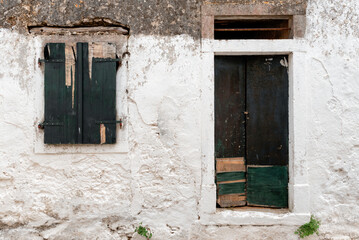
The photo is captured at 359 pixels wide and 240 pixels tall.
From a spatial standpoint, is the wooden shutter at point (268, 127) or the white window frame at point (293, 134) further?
the wooden shutter at point (268, 127)

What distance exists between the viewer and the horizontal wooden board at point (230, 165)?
385 cm

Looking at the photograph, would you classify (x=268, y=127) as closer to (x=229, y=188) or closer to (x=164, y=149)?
(x=229, y=188)

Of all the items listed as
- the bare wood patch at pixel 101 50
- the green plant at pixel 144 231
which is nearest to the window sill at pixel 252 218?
the green plant at pixel 144 231

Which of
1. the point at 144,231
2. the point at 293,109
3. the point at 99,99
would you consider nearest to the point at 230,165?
the point at 293,109

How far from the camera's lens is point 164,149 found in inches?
145

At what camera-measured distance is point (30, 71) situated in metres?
3.65

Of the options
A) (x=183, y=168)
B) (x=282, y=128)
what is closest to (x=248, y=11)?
(x=282, y=128)

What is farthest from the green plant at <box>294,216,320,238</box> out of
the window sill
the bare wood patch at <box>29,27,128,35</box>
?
the bare wood patch at <box>29,27,128,35</box>

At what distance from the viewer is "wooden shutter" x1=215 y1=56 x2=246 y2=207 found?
152 inches

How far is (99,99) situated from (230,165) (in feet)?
5.71

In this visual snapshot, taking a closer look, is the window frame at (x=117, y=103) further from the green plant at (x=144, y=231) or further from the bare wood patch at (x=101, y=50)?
the green plant at (x=144, y=231)

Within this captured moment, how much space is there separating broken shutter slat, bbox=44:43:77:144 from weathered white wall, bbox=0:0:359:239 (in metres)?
0.17

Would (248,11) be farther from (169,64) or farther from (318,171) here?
(318,171)

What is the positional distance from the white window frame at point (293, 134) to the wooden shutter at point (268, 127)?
0.16 metres
